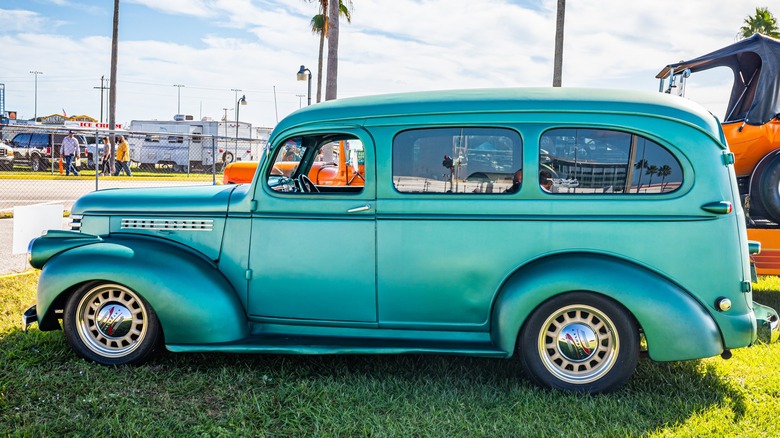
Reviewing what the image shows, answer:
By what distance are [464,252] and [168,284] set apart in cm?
192

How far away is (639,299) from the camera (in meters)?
3.70

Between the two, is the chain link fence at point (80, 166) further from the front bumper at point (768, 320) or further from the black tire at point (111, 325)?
the front bumper at point (768, 320)

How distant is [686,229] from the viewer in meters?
3.78

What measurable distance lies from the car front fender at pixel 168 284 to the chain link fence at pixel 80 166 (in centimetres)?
341

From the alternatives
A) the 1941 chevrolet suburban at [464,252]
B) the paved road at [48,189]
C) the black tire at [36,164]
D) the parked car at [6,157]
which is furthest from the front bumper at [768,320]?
the black tire at [36,164]

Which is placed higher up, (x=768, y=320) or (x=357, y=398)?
(x=768, y=320)

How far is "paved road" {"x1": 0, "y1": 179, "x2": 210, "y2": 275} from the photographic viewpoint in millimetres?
8571

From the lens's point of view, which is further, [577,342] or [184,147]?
[184,147]

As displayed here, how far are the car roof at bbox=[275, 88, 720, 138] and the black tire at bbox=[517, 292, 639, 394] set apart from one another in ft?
3.89

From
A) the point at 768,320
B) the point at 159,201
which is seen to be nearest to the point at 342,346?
the point at 159,201

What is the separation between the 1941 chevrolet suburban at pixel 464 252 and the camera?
3.78 meters

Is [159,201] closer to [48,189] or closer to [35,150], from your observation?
[48,189]

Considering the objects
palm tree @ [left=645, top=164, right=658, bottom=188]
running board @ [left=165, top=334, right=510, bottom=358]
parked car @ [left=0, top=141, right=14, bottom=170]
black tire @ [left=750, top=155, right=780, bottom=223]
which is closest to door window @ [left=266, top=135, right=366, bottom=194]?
running board @ [left=165, top=334, right=510, bottom=358]

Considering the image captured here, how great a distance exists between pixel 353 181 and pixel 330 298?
33.5 inches
